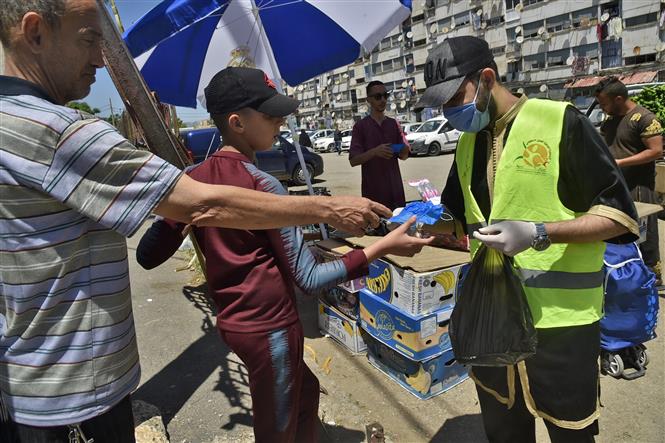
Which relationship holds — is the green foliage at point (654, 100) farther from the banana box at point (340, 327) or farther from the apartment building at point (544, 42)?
the apartment building at point (544, 42)

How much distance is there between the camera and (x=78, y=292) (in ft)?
3.73

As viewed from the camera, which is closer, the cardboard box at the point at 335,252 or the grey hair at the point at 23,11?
the grey hair at the point at 23,11

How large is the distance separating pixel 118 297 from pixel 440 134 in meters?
21.3

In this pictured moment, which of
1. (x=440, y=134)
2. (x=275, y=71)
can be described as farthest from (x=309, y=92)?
(x=275, y=71)

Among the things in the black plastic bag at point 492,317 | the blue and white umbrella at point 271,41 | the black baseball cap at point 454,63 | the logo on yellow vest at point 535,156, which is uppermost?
the blue and white umbrella at point 271,41

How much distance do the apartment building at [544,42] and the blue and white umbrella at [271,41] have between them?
1805 cm

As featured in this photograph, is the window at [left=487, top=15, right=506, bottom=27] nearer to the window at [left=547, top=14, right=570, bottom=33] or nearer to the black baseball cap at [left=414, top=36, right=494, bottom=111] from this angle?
the window at [left=547, top=14, right=570, bottom=33]

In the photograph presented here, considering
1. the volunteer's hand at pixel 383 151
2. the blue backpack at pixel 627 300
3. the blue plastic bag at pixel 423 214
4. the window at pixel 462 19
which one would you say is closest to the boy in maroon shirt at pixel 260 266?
the blue plastic bag at pixel 423 214

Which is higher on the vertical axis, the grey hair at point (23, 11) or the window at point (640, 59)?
the grey hair at point (23, 11)

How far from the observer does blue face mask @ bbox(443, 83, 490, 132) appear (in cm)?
175

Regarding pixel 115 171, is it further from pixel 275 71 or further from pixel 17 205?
pixel 275 71

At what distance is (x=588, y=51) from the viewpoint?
35.3 metres

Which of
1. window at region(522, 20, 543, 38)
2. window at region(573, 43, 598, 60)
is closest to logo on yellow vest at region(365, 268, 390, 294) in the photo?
window at region(573, 43, 598, 60)

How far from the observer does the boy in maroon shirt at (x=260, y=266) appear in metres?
1.69
